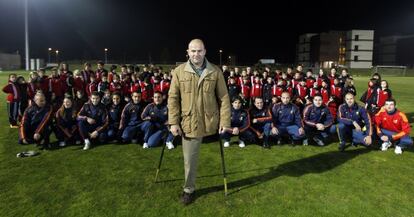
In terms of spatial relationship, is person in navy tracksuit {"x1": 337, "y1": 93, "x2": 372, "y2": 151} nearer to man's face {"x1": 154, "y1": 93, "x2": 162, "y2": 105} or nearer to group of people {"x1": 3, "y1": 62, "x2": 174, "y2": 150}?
group of people {"x1": 3, "y1": 62, "x2": 174, "y2": 150}

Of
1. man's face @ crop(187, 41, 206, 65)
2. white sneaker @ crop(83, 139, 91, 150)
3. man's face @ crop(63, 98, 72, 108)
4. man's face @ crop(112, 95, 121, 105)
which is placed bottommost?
white sneaker @ crop(83, 139, 91, 150)

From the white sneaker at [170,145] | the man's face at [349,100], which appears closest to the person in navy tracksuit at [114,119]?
the white sneaker at [170,145]

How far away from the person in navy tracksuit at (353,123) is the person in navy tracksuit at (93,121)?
17.7 ft

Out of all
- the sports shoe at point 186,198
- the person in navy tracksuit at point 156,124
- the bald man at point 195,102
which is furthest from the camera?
the person in navy tracksuit at point 156,124

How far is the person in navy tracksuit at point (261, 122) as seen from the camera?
778 cm

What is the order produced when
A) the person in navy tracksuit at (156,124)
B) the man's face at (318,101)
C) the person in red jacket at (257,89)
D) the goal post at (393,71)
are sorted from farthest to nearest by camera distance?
the goal post at (393,71) < the person in red jacket at (257,89) < the man's face at (318,101) < the person in navy tracksuit at (156,124)

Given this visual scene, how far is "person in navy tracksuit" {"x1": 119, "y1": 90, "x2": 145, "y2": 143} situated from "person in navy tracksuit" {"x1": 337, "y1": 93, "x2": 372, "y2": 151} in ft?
15.0

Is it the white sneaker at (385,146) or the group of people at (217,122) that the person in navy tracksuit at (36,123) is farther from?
the white sneaker at (385,146)

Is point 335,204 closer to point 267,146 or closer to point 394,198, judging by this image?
point 394,198

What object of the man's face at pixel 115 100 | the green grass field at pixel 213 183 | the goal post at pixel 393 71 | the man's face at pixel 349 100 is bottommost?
the green grass field at pixel 213 183

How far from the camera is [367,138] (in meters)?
7.29

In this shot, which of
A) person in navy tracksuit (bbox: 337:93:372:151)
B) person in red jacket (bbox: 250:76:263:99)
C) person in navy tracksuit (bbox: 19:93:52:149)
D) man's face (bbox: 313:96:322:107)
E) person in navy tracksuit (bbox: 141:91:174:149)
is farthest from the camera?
person in red jacket (bbox: 250:76:263:99)

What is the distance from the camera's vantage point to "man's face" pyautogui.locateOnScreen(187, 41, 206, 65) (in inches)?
166

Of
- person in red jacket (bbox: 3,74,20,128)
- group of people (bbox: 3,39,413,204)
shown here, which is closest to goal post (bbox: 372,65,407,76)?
group of people (bbox: 3,39,413,204)
